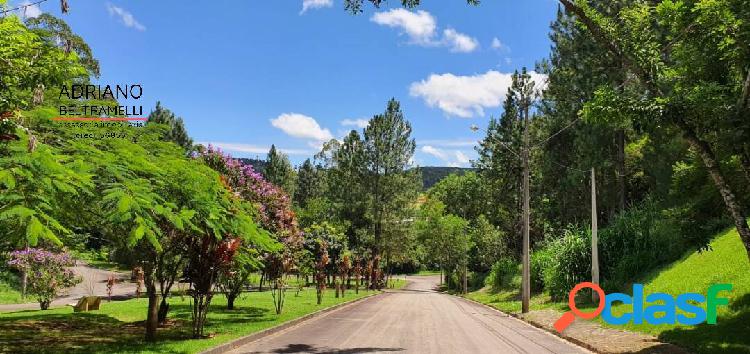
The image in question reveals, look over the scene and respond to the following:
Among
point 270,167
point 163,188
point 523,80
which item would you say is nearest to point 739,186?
point 163,188

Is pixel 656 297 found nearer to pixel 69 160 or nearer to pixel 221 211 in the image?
pixel 221 211

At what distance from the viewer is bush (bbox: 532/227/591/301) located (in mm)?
24141

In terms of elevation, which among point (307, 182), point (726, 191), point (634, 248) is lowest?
point (634, 248)

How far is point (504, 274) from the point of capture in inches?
1681

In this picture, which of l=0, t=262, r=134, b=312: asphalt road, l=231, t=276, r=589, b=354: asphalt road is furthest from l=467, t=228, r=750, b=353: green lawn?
l=0, t=262, r=134, b=312: asphalt road

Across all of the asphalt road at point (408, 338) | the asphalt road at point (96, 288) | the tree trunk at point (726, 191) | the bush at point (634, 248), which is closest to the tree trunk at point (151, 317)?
the asphalt road at point (408, 338)

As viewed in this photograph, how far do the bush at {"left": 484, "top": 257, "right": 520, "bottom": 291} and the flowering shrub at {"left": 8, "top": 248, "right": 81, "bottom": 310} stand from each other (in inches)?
1159

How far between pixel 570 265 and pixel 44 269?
23509mm

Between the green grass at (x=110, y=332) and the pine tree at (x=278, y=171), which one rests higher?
the pine tree at (x=278, y=171)

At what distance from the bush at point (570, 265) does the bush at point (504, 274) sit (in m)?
13.4

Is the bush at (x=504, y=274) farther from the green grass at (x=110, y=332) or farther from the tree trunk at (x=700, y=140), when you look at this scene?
the tree trunk at (x=700, y=140)

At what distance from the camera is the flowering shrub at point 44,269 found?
67.9 feet

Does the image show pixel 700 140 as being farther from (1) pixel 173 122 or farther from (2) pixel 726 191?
(1) pixel 173 122

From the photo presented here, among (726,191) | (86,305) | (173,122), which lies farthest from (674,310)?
(173,122)
